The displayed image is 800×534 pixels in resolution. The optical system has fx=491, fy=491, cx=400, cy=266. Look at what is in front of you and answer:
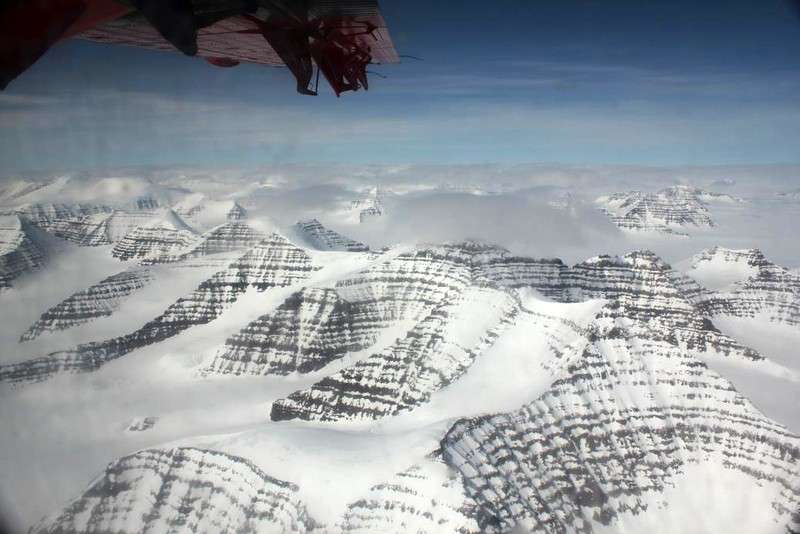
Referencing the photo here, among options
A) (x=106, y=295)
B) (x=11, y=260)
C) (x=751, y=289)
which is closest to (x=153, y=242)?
(x=106, y=295)

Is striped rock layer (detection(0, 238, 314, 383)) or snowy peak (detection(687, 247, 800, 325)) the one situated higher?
snowy peak (detection(687, 247, 800, 325))

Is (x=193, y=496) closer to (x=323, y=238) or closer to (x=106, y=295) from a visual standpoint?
(x=106, y=295)

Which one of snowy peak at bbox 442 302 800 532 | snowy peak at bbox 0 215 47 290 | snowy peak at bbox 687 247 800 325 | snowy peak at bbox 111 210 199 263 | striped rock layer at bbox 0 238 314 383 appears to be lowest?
snowy peak at bbox 111 210 199 263

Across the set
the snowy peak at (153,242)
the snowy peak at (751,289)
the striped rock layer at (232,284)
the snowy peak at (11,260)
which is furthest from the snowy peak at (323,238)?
the snowy peak at (11,260)


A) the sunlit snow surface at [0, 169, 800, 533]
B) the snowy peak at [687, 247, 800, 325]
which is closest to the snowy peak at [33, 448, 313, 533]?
the sunlit snow surface at [0, 169, 800, 533]

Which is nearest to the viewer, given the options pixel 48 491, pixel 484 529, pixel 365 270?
pixel 48 491

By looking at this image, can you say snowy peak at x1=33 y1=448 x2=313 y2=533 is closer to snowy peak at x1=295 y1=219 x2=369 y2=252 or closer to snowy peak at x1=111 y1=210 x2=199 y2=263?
snowy peak at x1=295 y1=219 x2=369 y2=252

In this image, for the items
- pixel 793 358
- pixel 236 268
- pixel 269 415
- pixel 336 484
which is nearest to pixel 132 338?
pixel 236 268

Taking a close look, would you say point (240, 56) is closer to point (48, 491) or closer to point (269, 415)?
point (48, 491)
